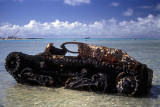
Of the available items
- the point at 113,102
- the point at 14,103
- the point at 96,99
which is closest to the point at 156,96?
the point at 113,102

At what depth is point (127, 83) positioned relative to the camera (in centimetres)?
661

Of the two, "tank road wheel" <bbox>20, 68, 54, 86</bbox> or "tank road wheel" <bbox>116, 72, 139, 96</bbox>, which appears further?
"tank road wheel" <bbox>20, 68, 54, 86</bbox>

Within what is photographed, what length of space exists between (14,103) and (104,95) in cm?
294

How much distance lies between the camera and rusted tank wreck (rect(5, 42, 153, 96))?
21.8 feet

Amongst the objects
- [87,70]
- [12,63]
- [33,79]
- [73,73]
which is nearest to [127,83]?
[87,70]

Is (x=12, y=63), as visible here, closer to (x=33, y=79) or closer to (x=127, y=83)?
(x=33, y=79)

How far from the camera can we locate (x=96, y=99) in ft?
20.2

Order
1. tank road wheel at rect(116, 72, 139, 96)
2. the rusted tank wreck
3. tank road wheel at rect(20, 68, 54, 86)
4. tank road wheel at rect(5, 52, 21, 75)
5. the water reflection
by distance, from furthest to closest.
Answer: tank road wheel at rect(5, 52, 21, 75)
tank road wheel at rect(20, 68, 54, 86)
the rusted tank wreck
tank road wheel at rect(116, 72, 139, 96)
the water reflection

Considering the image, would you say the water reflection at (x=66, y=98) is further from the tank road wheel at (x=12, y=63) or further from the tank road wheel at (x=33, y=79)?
the tank road wheel at (x=12, y=63)

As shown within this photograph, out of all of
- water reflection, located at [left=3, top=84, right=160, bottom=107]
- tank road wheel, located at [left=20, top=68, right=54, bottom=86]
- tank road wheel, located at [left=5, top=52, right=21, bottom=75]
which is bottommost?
water reflection, located at [left=3, top=84, right=160, bottom=107]

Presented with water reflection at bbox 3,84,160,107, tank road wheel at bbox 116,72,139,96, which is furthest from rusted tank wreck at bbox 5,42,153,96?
water reflection at bbox 3,84,160,107

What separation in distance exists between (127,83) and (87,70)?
1.51 meters

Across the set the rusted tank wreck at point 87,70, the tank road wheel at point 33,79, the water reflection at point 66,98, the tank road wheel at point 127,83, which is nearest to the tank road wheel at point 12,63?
the rusted tank wreck at point 87,70

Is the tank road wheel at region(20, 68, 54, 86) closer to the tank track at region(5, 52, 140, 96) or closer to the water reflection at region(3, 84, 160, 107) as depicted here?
the tank track at region(5, 52, 140, 96)
